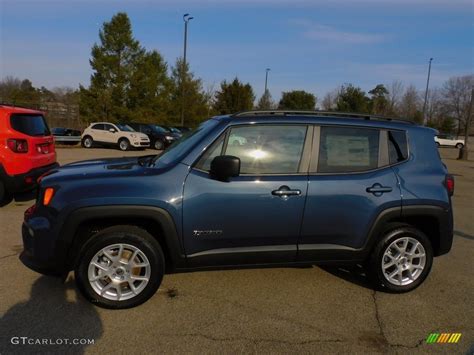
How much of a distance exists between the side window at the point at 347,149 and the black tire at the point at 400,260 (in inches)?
28.2

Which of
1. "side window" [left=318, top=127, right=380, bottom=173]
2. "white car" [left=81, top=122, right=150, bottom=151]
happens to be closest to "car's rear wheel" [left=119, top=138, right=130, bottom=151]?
"white car" [left=81, top=122, right=150, bottom=151]

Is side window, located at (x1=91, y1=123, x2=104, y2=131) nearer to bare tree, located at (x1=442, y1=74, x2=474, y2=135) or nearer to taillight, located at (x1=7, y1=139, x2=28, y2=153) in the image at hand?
taillight, located at (x1=7, y1=139, x2=28, y2=153)

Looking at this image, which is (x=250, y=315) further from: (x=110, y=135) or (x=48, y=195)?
(x=110, y=135)

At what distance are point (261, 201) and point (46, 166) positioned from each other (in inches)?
206

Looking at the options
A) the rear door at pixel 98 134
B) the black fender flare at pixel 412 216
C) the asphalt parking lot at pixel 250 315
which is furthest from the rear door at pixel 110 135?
the black fender flare at pixel 412 216

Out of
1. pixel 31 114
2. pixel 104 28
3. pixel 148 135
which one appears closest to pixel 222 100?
pixel 104 28

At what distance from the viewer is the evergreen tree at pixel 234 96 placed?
41000 millimetres

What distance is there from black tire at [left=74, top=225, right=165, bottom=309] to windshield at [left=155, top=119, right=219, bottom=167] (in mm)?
710

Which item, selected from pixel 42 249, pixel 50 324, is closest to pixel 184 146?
pixel 42 249

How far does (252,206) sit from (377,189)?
1.25 m

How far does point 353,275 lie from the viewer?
4.45m

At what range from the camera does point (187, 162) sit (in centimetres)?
355

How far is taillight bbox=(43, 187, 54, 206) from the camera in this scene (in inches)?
135

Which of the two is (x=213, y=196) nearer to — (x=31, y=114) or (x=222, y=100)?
(x=31, y=114)
